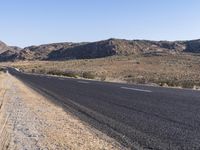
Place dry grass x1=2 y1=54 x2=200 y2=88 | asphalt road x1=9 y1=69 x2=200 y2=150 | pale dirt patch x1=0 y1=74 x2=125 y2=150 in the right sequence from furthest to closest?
1. dry grass x1=2 y1=54 x2=200 y2=88
2. pale dirt patch x1=0 y1=74 x2=125 y2=150
3. asphalt road x1=9 y1=69 x2=200 y2=150

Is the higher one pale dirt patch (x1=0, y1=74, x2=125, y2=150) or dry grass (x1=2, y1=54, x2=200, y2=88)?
pale dirt patch (x1=0, y1=74, x2=125, y2=150)

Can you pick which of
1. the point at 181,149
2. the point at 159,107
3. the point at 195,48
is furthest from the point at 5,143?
the point at 195,48

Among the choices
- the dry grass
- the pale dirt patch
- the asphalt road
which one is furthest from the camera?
the dry grass

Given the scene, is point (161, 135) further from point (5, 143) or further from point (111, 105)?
point (111, 105)

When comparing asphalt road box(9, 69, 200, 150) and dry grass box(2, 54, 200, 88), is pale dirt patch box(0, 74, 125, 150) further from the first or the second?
dry grass box(2, 54, 200, 88)

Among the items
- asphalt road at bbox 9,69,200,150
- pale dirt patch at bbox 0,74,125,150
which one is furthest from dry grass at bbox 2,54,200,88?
pale dirt patch at bbox 0,74,125,150

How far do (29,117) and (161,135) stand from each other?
5596mm

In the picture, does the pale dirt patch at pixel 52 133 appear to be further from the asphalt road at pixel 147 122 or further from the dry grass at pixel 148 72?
the dry grass at pixel 148 72

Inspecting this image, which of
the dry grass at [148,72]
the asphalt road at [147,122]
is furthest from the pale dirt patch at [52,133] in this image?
the dry grass at [148,72]

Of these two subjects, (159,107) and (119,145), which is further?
(159,107)

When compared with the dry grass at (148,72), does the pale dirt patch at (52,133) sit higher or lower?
higher

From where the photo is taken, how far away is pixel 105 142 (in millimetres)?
9148

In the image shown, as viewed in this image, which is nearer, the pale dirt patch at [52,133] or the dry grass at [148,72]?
the pale dirt patch at [52,133]

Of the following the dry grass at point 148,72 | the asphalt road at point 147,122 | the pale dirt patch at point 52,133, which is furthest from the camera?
the dry grass at point 148,72
